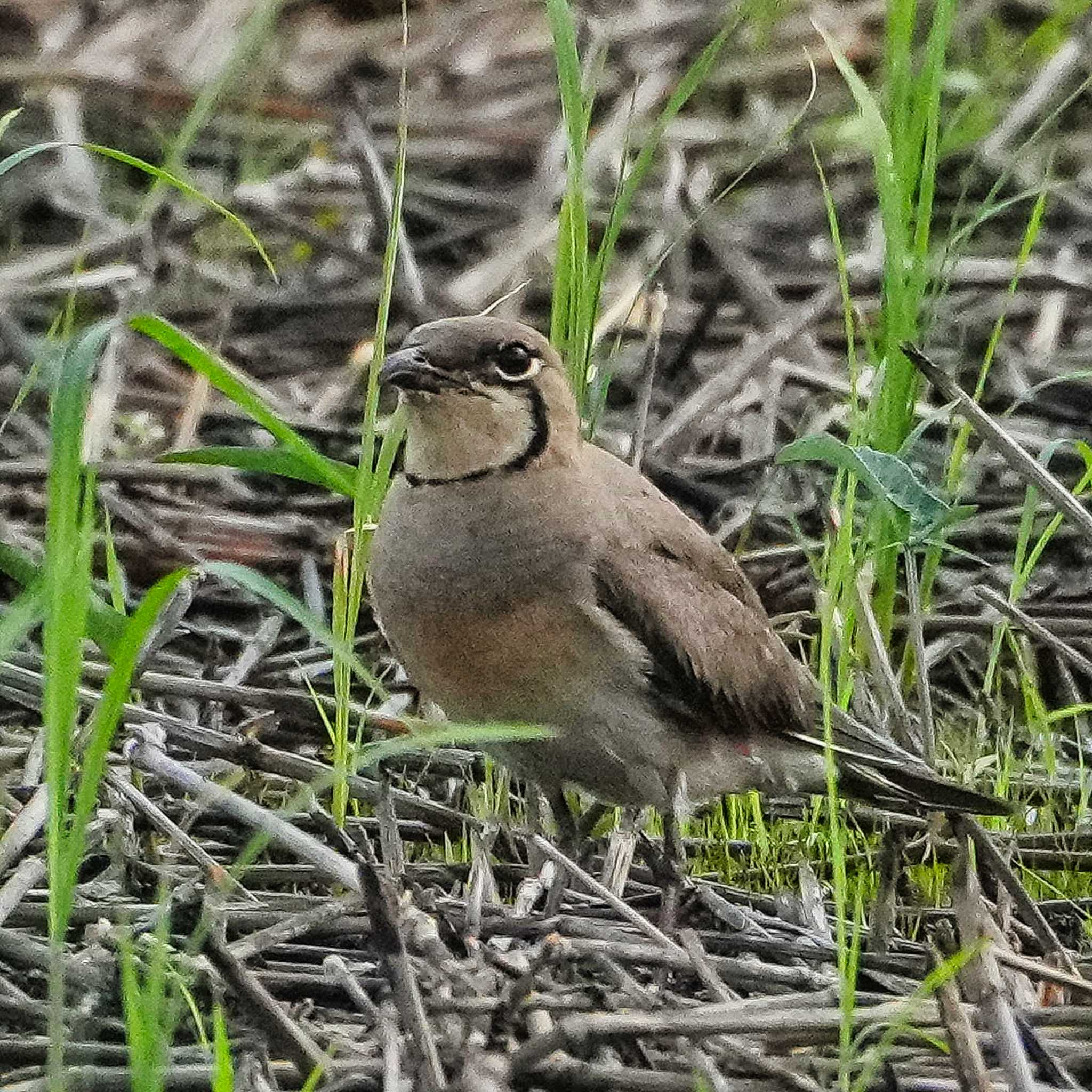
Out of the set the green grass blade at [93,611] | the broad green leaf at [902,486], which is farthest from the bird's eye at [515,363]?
the green grass blade at [93,611]

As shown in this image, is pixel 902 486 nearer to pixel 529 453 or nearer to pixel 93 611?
pixel 529 453

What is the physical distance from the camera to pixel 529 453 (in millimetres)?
3891

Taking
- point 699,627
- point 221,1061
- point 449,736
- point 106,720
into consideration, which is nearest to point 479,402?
point 699,627

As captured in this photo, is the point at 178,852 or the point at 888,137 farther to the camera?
the point at 888,137

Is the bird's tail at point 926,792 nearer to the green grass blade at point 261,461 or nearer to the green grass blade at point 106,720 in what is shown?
the green grass blade at point 261,461

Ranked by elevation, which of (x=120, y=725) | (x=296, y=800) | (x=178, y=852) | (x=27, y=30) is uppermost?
(x=27, y=30)

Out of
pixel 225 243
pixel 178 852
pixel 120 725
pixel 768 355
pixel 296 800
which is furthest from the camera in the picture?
pixel 225 243

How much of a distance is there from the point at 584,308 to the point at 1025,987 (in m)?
1.55

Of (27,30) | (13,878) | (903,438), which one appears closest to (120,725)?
(13,878)

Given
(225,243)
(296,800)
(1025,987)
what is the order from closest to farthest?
(296,800), (1025,987), (225,243)

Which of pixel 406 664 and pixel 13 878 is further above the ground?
pixel 406 664

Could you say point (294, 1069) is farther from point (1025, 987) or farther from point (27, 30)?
point (27, 30)

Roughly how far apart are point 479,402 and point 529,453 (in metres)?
0.14

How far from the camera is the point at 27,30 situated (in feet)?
23.6
